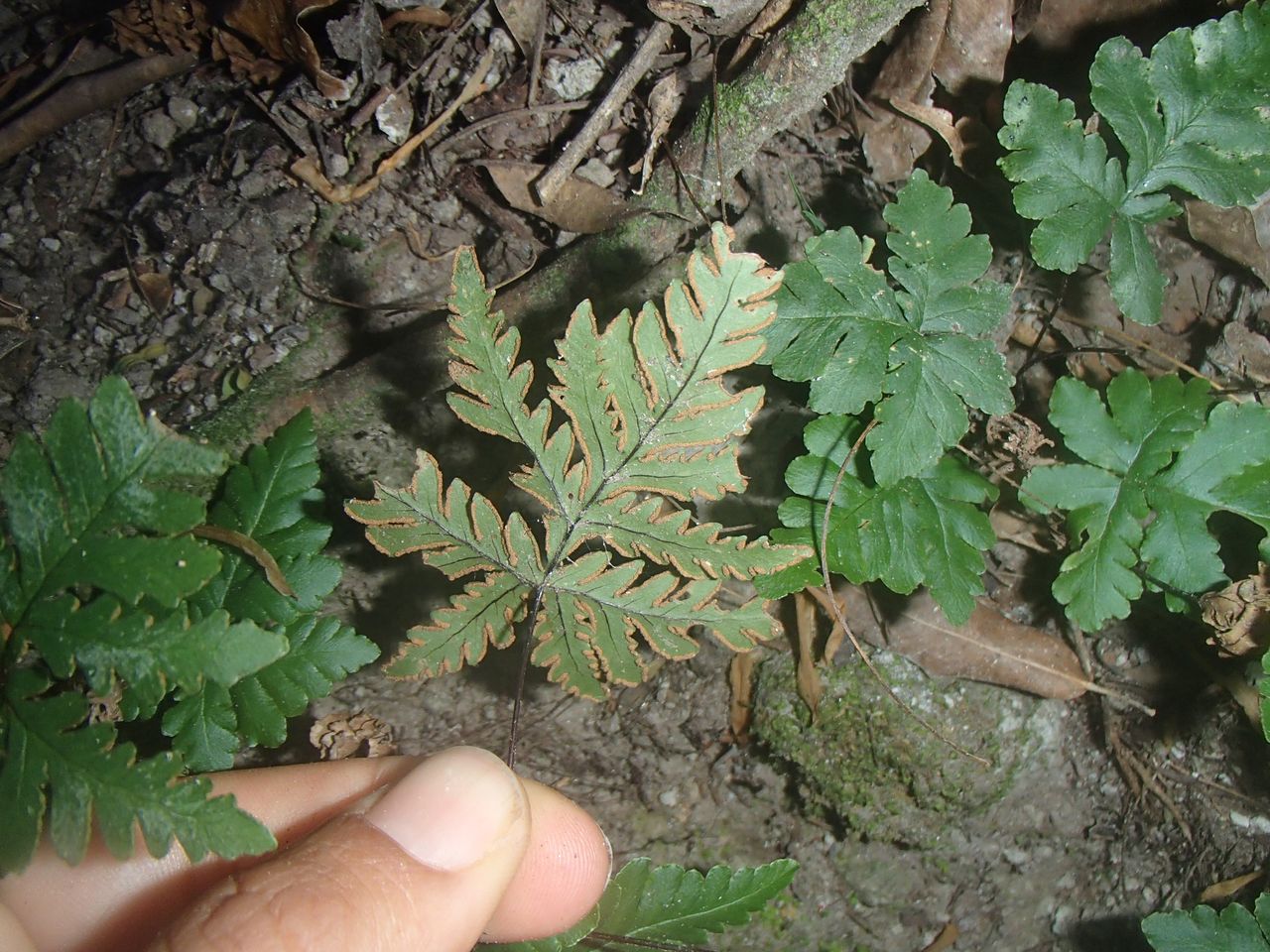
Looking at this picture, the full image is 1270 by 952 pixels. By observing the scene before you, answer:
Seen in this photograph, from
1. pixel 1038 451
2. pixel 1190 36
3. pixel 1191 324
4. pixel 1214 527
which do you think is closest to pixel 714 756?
pixel 1038 451

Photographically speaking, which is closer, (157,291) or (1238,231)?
(1238,231)

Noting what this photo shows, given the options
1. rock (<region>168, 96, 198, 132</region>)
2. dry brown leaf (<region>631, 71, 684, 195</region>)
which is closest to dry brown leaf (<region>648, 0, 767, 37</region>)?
dry brown leaf (<region>631, 71, 684, 195</region>)

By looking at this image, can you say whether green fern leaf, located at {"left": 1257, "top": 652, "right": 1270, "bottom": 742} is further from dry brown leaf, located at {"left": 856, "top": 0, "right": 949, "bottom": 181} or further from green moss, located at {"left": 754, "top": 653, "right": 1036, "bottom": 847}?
dry brown leaf, located at {"left": 856, "top": 0, "right": 949, "bottom": 181}

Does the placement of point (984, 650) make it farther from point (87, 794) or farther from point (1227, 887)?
point (87, 794)

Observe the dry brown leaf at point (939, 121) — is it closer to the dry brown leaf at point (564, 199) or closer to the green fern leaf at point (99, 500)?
the dry brown leaf at point (564, 199)

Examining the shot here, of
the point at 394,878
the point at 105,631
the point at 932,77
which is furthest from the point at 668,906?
the point at 932,77
